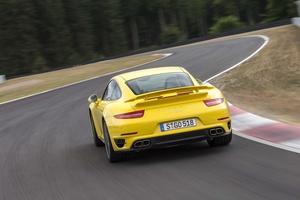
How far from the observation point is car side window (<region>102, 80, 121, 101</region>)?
25.6ft

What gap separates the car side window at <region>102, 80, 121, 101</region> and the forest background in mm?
53618

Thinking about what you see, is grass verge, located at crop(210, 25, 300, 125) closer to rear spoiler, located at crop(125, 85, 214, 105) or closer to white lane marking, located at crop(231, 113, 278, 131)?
white lane marking, located at crop(231, 113, 278, 131)

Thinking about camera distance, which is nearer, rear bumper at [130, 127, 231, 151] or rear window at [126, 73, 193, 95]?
rear bumper at [130, 127, 231, 151]

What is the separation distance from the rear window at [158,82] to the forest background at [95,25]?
54442mm

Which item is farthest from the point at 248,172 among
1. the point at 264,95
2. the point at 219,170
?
the point at 264,95

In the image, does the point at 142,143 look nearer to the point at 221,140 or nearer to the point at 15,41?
the point at 221,140

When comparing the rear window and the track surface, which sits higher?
the rear window

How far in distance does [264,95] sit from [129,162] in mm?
6829

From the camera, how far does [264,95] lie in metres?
13.3

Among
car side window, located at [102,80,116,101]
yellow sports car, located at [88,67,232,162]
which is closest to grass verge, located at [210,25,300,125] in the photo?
yellow sports car, located at [88,67,232,162]

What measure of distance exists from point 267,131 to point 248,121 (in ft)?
3.80

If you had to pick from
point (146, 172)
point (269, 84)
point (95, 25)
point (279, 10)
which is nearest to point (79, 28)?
point (95, 25)

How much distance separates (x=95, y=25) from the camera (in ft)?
300

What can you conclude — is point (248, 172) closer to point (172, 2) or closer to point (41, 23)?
point (41, 23)
